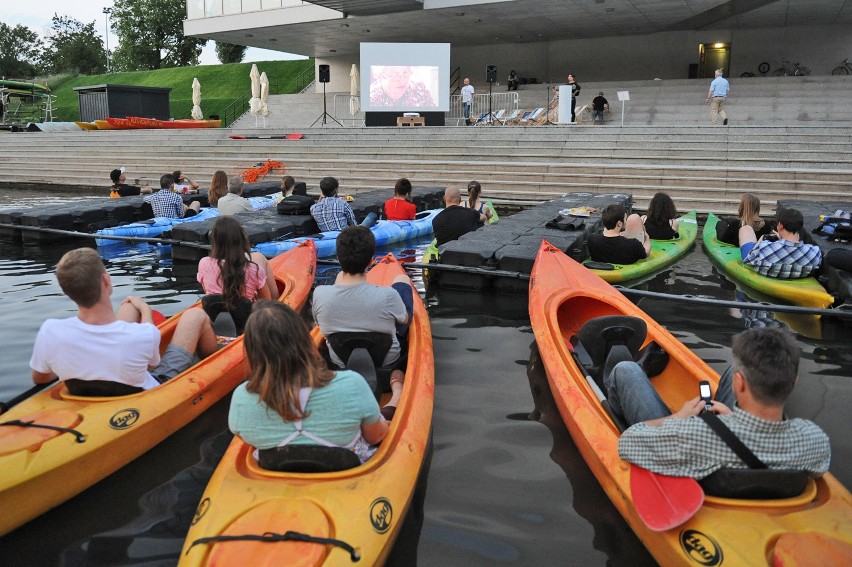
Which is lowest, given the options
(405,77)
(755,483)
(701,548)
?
(701,548)

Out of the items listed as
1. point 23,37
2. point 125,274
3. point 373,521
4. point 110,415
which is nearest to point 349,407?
point 373,521

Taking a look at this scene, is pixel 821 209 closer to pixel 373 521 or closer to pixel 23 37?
pixel 373 521

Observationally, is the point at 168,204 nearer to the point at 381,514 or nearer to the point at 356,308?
the point at 356,308

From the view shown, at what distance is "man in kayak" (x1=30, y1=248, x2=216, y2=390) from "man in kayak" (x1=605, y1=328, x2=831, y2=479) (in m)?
2.66

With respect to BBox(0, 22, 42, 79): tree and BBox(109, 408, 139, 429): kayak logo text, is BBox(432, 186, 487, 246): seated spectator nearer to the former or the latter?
BBox(109, 408, 139, 429): kayak logo text

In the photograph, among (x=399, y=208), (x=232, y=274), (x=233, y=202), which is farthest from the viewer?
(x=399, y=208)

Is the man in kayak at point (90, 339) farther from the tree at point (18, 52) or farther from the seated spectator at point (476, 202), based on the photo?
the tree at point (18, 52)

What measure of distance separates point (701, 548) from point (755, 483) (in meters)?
0.34

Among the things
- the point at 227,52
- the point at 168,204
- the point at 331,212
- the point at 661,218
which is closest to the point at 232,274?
the point at 331,212

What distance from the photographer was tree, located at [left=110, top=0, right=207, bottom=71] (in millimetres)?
51688

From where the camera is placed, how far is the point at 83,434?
3.33 meters

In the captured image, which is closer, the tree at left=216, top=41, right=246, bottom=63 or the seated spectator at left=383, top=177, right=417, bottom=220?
the seated spectator at left=383, top=177, right=417, bottom=220

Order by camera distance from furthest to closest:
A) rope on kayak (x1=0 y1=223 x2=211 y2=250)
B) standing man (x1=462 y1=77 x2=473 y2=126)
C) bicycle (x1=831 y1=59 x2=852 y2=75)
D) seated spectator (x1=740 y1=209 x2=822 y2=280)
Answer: bicycle (x1=831 y1=59 x2=852 y2=75) < standing man (x1=462 y1=77 x2=473 y2=126) < rope on kayak (x1=0 y1=223 x2=211 y2=250) < seated spectator (x1=740 y1=209 x2=822 y2=280)

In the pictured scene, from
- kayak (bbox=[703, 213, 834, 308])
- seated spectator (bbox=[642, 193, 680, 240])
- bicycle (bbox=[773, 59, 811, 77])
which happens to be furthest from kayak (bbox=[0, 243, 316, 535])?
bicycle (bbox=[773, 59, 811, 77])
